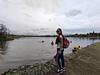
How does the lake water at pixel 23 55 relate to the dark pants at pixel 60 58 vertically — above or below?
below

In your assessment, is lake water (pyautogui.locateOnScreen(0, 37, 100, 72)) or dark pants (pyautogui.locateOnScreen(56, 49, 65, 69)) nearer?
dark pants (pyautogui.locateOnScreen(56, 49, 65, 69))

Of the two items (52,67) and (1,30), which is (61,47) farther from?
(1,30)

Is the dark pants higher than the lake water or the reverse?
higher

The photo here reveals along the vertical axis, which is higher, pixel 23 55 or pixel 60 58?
pixel 60 58

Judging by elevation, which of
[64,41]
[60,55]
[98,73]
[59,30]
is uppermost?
[59,30]

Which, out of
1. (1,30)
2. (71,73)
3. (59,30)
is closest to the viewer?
(59,30)

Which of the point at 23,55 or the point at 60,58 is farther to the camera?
the point at 23,55

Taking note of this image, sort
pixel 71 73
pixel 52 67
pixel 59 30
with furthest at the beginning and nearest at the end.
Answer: pixel 52 67
pixel 71 73
pixel 59 30

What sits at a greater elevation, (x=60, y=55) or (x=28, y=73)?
(x=60, y=55)

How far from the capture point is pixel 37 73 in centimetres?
1156

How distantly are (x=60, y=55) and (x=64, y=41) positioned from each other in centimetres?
86

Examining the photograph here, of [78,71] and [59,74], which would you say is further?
[78,71]

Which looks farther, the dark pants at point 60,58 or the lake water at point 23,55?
the lake water at point 23,55

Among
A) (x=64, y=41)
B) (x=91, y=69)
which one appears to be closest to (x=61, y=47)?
(x=64, y=41)
